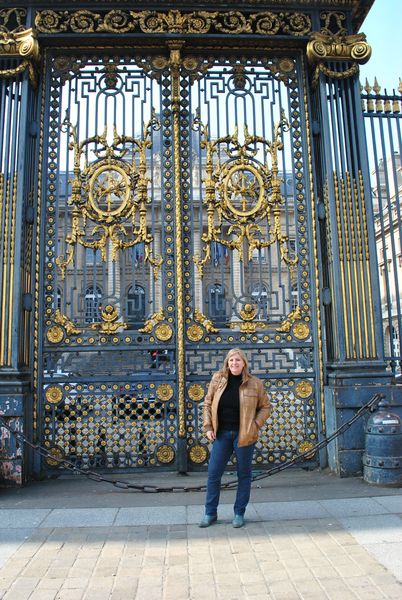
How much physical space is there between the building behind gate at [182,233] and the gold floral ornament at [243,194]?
28mm

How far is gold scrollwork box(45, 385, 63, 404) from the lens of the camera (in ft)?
22.5

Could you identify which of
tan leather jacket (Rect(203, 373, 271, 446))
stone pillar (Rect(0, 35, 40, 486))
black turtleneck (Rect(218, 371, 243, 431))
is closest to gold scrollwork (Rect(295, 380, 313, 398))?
tan leather jacket (Rect(203, 373, 271, 446))

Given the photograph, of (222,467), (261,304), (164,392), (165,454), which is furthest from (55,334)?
(222,467)

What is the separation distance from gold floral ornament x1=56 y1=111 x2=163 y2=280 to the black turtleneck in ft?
8.99

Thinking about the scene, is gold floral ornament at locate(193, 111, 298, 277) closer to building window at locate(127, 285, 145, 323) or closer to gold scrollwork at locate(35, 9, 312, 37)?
building window at locate(127, 285, 145, 323)

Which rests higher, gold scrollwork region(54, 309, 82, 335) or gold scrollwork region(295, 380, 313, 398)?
gold scrollwork region(54, 309, 82, 335)

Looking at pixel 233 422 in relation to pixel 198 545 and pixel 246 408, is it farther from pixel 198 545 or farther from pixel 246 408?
pixel 198 545

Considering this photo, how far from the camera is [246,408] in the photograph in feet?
15.6

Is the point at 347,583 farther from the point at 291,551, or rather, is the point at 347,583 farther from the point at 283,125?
the point at 283,125

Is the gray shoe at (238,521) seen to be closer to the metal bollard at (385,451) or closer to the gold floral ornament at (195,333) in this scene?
the metal bollard at (385,451)

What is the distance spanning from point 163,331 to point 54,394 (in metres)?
1.63

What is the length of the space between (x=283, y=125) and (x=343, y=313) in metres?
2.86

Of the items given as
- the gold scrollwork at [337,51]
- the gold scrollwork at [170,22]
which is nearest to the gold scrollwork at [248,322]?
the gold scrollwork at [337,51]

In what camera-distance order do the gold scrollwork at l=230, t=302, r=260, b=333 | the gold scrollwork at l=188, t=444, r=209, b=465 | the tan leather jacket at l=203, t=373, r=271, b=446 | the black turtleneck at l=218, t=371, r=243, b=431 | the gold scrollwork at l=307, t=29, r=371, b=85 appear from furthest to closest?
the gold scrollwork at l=307, t=29, r=371, b=85
the gold scrollwork at l=230, t=302, r=260, b=333
the gold scrollwork at l=188, t=444, r=209, b=465
the black turtleneck at l=218, t=371, r=243, b=431
the tan leather jacket at l=203, t=373, r=271, b=446
